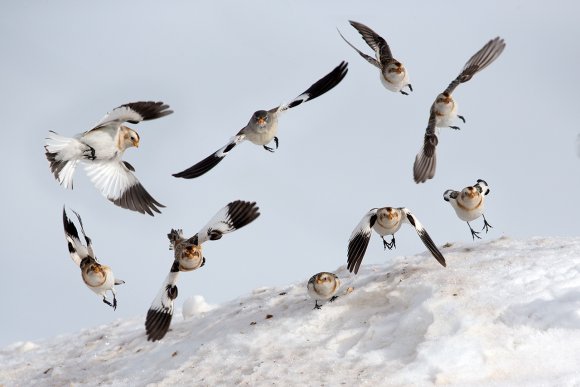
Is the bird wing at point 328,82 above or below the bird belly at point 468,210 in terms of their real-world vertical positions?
above

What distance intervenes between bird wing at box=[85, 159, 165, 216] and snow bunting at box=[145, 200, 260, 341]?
1.19 meters

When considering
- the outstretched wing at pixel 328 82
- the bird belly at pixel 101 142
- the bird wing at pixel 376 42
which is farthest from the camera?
the bird wing at pixel 376 42

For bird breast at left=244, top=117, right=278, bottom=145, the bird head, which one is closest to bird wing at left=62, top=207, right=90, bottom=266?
bird breast at left=244, top=117, right=278, bottom=145

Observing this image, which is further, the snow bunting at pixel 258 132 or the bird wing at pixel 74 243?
the bird wing at pixel 74 243

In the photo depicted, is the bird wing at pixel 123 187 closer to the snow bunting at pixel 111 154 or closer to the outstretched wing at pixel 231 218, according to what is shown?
the snow bunting at pixel 111 154

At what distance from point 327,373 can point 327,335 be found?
3.19 ft

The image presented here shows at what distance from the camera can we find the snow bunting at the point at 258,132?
33.1 feet

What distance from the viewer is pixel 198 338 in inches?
430

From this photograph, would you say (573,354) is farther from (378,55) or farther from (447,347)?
(378,55)

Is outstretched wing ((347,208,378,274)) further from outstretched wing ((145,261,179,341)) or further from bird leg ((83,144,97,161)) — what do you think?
bird leg ((83,144,97,161))

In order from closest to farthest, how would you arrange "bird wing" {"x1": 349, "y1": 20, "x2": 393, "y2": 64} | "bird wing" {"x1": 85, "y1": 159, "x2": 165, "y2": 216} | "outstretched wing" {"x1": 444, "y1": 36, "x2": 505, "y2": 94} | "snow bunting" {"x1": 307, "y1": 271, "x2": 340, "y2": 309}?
"snow bunting" {"x1": 307, "y1": 271, "x2": 340, "y2": 309} → "bird wing" {"x1": 85, "y1": 159, "x2": 165, "y2": 216} → "outstretched wing" {"x1": 444, "y1": 36, "x2": 505, "y2": 94} → "bird wing" {"x1": 349, "y1": 20, "x2": 393, "y2": 64}

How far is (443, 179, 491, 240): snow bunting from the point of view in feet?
35.8

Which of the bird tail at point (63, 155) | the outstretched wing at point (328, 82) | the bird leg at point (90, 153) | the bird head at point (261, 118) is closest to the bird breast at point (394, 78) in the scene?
the outstretched wing at point (328, 82)

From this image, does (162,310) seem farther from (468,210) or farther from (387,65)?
(387,65)
